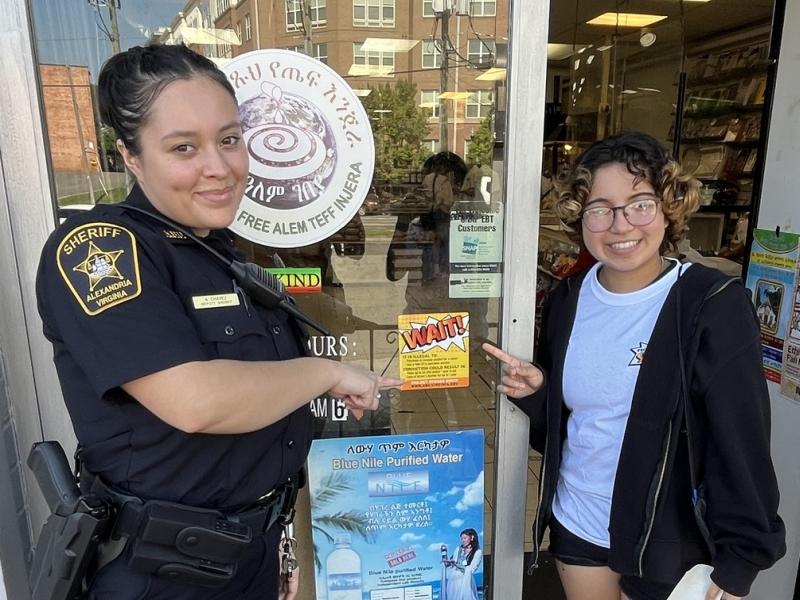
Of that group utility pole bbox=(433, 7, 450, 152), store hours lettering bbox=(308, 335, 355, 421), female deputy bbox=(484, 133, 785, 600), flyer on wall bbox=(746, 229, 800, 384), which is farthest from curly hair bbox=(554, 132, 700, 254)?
flyer on wall bbox=(746, 229, 800, 384)

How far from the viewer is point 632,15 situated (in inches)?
205

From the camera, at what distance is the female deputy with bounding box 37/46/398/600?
36.5 inches

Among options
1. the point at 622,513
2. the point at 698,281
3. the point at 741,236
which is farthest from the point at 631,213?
the point at 741,236

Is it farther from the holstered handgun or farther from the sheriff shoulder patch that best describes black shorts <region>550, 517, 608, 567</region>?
the sheriff shoulder patch

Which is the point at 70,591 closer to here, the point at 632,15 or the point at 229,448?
the point at 229,448

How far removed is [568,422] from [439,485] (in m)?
0.50

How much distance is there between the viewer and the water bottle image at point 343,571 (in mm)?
1815

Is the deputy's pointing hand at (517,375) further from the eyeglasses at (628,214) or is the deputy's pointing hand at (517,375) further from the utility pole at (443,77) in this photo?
the utility pole at (443,77)

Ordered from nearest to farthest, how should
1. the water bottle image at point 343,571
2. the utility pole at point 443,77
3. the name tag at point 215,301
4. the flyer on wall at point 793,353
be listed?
the name tag at point 215,301
the utility pole at point 443,77
the water bottle image at point 343,571
the flyer on wall at point 793,353

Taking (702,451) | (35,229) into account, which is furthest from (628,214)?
(35,229)

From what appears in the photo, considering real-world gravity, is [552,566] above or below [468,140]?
below

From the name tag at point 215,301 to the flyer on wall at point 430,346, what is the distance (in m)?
0.69

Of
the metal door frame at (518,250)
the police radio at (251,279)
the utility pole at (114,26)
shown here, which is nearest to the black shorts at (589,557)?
the metal door frame at (518,250)

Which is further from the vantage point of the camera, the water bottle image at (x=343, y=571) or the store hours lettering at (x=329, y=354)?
the water bottle image at (x=343, y=571)
